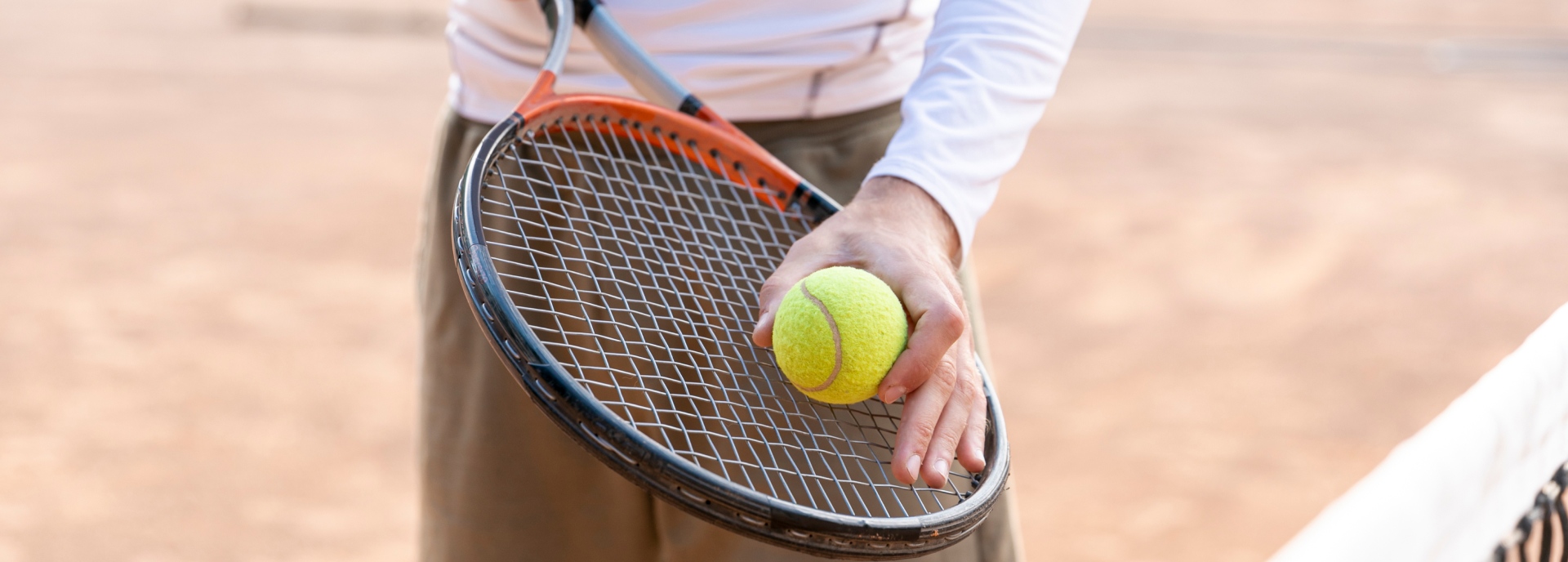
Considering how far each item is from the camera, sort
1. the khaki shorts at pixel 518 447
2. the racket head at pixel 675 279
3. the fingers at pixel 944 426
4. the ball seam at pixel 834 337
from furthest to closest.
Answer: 1. the khaki shorts at pixel 518 447
2. the racket head at pixel 675 279
3. the ball seam at pixel 834 337
4. the fingers at pixel 944 426

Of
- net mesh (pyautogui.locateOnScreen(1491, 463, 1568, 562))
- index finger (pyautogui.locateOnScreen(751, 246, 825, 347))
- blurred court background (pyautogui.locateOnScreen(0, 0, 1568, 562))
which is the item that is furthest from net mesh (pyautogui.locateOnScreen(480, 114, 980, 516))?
blurred court background (pyautogui.locateOnScreen(0, 0, 1568, 562))

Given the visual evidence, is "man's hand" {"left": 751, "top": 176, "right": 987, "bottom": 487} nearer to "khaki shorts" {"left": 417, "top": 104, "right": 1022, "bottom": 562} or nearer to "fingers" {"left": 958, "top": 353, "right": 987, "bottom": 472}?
"fingers" {"left": 958, "top": 353, "right": 987, "bottom": 472}

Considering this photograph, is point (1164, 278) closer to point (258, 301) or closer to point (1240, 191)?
point (1240, 191)

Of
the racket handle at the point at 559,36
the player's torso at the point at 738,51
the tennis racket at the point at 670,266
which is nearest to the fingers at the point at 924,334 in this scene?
the tennis racket at the point at 670,266

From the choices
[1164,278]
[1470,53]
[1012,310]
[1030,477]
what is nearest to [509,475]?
[1030,477]

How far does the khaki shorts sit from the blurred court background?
1.24 m

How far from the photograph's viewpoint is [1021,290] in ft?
12.0

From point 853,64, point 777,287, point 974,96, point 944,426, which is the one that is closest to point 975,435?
point 944,426

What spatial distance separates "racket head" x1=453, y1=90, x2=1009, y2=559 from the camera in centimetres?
105

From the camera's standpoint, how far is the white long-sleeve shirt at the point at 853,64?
1019 millimetres

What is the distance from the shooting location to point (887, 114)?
1.19m

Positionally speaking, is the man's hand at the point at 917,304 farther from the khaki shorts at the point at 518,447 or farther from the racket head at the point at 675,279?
the khaki shorts at the point at 518,447

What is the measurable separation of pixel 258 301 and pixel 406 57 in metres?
3.78

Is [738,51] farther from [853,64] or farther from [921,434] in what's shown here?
[921,434]
